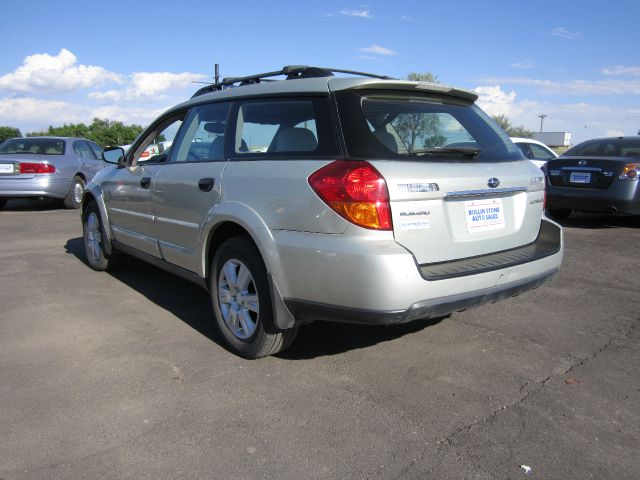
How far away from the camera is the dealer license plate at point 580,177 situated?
8539mm

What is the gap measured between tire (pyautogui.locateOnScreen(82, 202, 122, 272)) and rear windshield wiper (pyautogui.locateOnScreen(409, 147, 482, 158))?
3.79 meters

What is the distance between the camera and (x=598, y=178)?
8.41 metres

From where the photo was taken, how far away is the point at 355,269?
2.87 meters

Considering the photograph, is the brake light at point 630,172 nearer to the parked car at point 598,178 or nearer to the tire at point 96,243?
the parked car at point 598,178

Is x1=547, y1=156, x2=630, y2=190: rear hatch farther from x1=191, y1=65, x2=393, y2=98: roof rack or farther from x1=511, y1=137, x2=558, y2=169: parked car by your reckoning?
x1=191, y1=65, x2=393, y2=98: roof rack

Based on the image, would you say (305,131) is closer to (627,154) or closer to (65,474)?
(65,474)

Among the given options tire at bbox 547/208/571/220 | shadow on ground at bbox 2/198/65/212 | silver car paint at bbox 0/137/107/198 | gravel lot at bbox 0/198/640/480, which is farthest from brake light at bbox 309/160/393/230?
shadow on ground at bbox 2/198/65/212

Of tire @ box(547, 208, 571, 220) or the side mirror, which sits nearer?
the side mirror

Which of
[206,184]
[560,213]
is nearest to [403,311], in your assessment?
[206,184]

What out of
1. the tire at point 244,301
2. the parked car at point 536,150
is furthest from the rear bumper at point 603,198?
the tire at point 244,301

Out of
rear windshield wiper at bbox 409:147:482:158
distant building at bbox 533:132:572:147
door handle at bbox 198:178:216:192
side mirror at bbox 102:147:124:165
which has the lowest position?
door handle at bbox 198:178:216:192

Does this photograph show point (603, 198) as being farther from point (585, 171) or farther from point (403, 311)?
point (403, 311)

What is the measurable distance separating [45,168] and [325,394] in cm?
1027

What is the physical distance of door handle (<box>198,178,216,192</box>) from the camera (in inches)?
148
